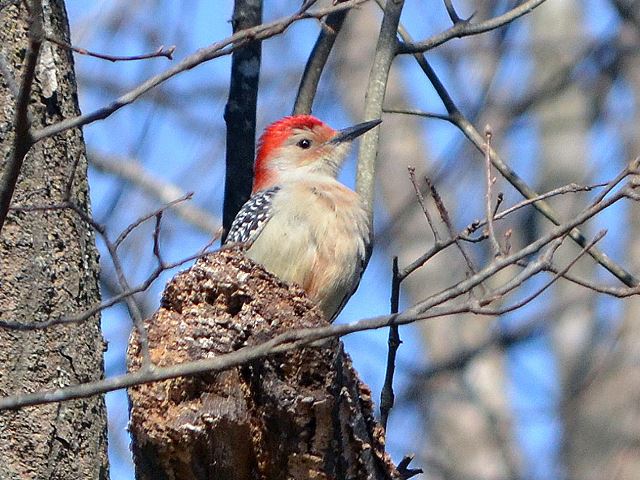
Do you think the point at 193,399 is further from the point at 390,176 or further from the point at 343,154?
the point at 390,176

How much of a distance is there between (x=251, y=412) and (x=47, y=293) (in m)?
0.89

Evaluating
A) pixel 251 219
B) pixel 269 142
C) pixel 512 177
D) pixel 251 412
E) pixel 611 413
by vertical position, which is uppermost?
pixel 611 413

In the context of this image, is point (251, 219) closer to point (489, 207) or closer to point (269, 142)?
point (269, 142)

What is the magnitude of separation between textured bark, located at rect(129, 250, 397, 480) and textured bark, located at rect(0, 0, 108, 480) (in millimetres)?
360

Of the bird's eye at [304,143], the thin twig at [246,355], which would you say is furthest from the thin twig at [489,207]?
the bird's eye at [304,143]

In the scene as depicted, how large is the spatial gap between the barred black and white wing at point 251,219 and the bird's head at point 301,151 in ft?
3.39

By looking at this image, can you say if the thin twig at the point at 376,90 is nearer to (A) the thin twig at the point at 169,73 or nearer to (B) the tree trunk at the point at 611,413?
(A) the thin twig at the point at 169,73

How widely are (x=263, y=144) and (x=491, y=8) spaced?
5054 millimetres

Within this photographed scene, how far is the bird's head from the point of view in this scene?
271 inches

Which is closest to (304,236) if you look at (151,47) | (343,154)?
(343,154)

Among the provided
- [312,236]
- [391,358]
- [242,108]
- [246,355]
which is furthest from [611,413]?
[246,355]

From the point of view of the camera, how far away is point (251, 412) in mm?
3643

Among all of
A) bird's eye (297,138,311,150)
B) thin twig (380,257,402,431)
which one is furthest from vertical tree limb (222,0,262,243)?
thin twig (380,257,402,431)

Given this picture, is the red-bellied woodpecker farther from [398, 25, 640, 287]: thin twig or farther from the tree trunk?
the tree trunk
